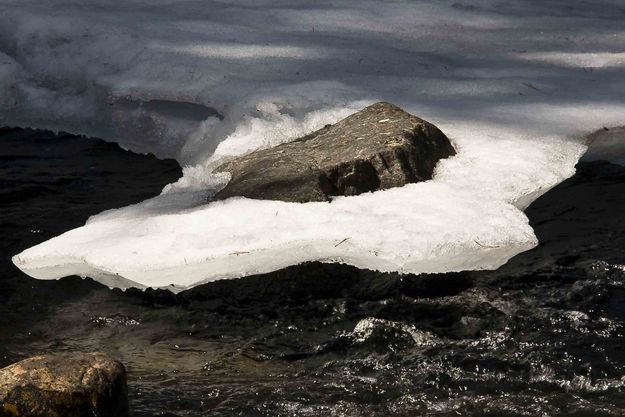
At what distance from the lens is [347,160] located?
4.22 m

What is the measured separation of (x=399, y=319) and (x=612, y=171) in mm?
1671

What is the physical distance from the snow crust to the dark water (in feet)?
0.65

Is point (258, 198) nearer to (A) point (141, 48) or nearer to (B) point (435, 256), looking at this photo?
(B) point (435, 256)

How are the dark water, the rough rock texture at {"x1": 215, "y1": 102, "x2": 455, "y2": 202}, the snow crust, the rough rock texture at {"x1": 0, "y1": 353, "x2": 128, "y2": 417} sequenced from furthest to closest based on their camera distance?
the rough rock texture at {"x1": 215, "y1": 102, "x2": 455, "y2": 202}
the snow crust
the dark water
the rough rock texture at {"x1": 0, "y1": 353, "x2": 128, "y2": 417}

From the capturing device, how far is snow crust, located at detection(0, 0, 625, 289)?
368 centimetres

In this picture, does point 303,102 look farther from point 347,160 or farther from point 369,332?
point 369,332

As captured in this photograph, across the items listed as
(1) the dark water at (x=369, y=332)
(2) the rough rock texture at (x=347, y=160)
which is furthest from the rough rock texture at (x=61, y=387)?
(2) the rough rock texture at (x=347, y=160)

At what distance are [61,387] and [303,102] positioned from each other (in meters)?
2.69

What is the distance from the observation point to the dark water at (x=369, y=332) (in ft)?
10.4

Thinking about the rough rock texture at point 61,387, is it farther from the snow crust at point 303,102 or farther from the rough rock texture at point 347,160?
the rough rock texture at point 347,160

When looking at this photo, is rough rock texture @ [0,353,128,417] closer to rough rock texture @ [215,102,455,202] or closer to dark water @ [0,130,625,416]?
dark water @ [0,130,625,416]

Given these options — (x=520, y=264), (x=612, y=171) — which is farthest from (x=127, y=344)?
(x=612, y=171)

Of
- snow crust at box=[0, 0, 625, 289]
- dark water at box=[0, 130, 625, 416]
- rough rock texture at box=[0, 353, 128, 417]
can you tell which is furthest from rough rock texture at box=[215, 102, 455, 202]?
rough rock texture at box=[0, 353, 128, 417]

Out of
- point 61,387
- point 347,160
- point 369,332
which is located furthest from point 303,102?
point 61,387
